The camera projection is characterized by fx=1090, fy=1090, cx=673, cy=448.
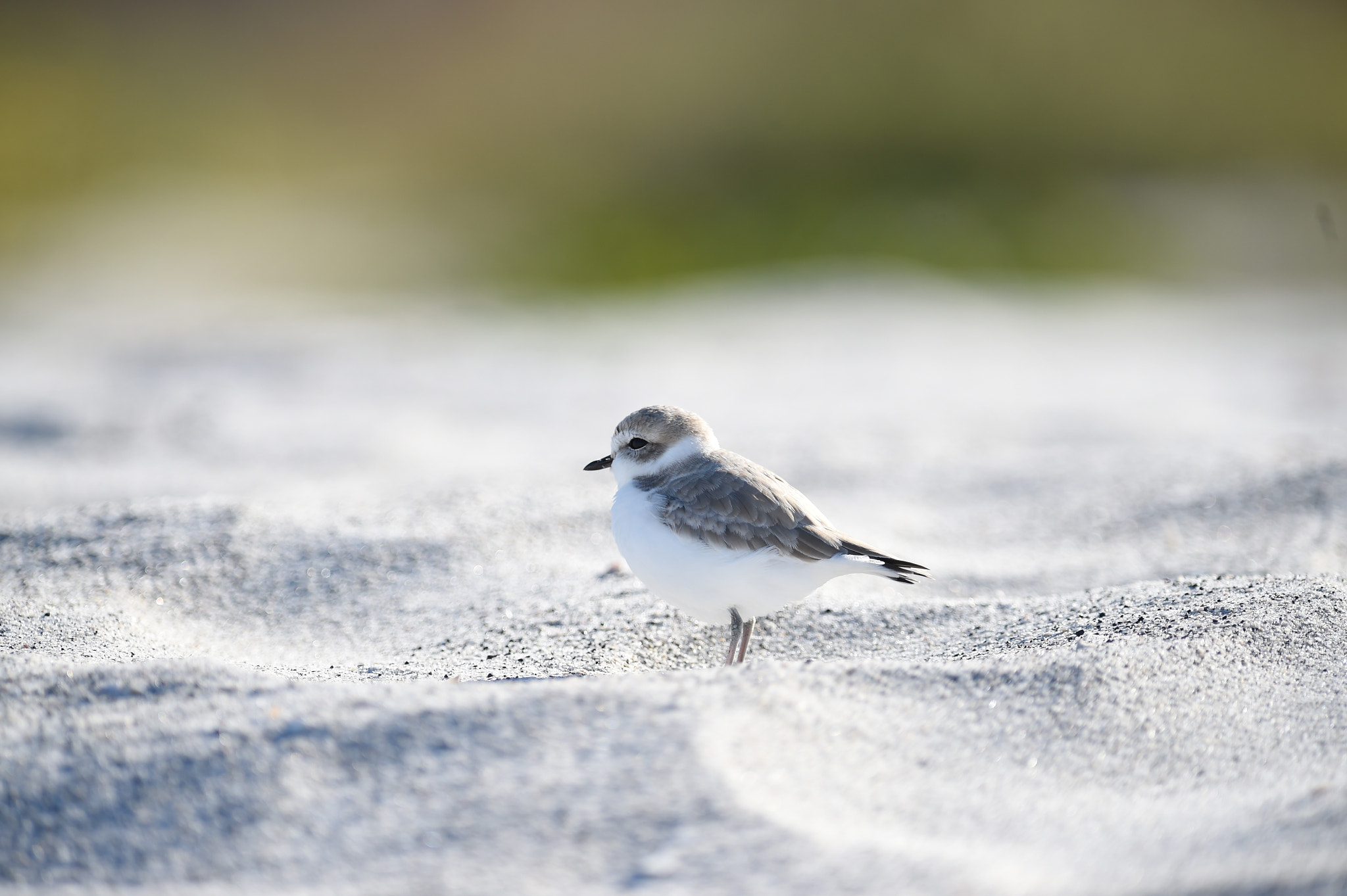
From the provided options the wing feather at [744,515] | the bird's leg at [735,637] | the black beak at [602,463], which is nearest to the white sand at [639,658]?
the bird's leg at [735,637]

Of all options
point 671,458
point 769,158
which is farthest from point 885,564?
point 769,158

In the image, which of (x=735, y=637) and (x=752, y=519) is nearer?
(x=752, y=519)

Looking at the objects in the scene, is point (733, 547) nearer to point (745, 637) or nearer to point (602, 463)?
point (745, 637)

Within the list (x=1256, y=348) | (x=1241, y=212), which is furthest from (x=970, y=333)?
(x=1241, y=212)

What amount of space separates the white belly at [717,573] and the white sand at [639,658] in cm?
26

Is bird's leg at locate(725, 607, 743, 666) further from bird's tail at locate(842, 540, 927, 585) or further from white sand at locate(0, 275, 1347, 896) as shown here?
bird's tail at locate(842, 540, 927, 585)

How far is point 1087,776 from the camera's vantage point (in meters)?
2.25

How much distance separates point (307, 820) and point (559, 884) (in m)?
0.51

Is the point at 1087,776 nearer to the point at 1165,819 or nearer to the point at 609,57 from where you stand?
the point at 1165,819

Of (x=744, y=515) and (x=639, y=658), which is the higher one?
(x=744, y=515)

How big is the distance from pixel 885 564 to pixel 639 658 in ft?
2.45

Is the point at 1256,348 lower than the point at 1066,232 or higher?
lower

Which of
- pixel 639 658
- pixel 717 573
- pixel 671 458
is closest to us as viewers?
pixel 717 573

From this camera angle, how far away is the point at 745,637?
2979 millimetres
